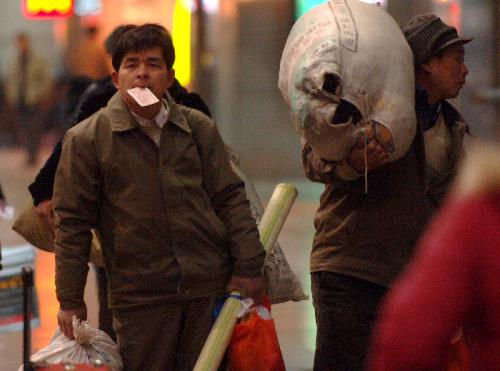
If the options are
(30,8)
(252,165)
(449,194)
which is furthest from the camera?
(30,8)

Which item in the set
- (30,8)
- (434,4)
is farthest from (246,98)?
(30,8)

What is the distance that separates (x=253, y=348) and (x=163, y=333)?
30 centimetres

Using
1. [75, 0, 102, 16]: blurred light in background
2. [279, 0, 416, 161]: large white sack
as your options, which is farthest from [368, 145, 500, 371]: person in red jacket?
[75, 0, 102, 16]: blurred light in background

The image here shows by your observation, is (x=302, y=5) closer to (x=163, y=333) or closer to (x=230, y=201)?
(x=230, y=201)

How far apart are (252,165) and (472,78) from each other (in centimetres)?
316

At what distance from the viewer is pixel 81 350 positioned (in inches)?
161

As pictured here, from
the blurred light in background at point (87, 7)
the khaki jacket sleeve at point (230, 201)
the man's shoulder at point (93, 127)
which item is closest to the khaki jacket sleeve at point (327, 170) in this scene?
the khaki jacket sleeve at point (230, 201)

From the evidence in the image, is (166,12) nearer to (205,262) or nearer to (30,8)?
(30,8)

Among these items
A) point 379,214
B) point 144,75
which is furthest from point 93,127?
point 379,214

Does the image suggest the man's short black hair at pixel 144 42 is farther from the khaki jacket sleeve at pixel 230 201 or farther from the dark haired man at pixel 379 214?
the dark haired man at pixel 379 214

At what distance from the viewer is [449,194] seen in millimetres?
4227

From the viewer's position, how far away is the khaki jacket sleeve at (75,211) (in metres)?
4.10

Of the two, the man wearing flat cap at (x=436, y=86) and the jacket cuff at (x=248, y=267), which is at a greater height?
the man wearing flat cap at (x=436, y=86)

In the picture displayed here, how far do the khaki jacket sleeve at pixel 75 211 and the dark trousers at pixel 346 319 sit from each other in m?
0.81
